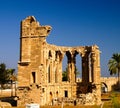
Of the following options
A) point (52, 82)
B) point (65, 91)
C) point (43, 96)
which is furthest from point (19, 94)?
point (65, 91)

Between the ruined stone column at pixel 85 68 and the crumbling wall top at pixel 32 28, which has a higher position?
the crumbling wall top at pixel 32 28

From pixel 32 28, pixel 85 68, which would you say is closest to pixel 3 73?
pixel 85 68

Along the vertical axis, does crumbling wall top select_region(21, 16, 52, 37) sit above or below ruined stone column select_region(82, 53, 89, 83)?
above

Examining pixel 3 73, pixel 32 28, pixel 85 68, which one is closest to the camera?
pixel 32 28

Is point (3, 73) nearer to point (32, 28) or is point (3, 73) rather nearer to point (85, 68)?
point (85, 68)

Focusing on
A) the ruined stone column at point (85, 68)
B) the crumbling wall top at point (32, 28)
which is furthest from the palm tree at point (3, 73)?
the crumbling wall top at point (32, 28)

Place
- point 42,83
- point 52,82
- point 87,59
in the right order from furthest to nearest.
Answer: point 87,59
point 52,82
point 42,83

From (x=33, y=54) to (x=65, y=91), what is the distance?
12404 mm

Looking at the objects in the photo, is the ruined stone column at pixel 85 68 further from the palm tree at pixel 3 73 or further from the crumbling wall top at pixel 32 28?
the palm tree at pixel 3 73

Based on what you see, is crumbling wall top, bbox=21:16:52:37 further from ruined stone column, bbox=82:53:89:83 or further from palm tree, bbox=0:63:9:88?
palm tree, bbox=0:63:9:88

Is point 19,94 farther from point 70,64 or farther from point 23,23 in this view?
point 70,64

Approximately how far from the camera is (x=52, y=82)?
42656 mm

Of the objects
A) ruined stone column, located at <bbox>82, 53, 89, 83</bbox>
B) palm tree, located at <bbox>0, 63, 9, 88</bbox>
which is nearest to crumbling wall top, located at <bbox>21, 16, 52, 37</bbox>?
ruined stone column, located at <bbox>82, 53, 89, 83</bbox>

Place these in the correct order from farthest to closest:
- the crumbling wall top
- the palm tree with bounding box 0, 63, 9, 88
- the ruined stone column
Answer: the palm tree with bounding box 0, 63, 9, 88 → the ruined stone column → the crumbling wall top
